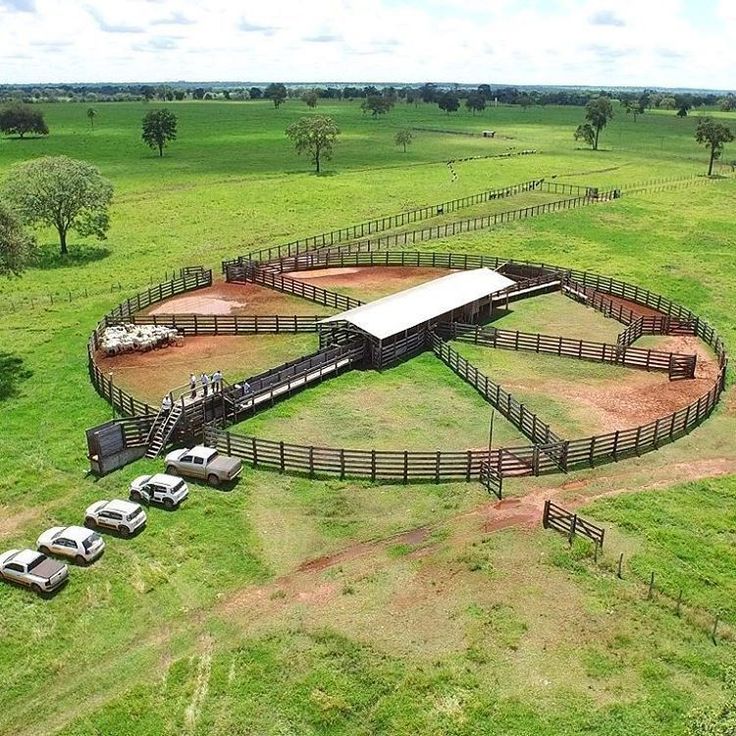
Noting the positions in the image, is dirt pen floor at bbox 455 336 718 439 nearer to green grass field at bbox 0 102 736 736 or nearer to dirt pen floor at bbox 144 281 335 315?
green grass field at bbox 0 102 736 736

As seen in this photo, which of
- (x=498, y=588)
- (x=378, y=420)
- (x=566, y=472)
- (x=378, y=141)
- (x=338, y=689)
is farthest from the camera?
(x=378, y=141)

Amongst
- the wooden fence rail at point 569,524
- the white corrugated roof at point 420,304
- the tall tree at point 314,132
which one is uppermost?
the tall tree at point 314,132

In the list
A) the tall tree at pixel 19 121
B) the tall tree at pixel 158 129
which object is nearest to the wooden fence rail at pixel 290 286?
the tall tree at pixel 158 129

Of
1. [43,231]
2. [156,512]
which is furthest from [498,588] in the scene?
[43,231]

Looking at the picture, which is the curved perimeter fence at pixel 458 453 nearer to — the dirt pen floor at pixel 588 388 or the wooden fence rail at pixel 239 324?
the dirt pen floor at pixel 588 388

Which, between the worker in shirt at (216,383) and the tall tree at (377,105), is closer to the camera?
the worker in shirt at (216,383)

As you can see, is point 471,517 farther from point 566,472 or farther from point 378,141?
point 378,141
